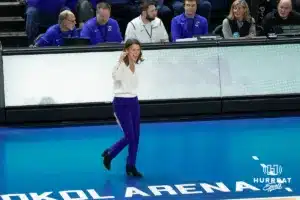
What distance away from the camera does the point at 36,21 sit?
17.2 metres

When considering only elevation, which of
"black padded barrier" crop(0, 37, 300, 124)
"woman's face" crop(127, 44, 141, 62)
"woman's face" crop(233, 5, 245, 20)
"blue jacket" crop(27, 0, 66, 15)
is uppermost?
"blue jacket" crop(27, 0, 66, 15)

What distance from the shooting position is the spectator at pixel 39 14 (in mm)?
17156

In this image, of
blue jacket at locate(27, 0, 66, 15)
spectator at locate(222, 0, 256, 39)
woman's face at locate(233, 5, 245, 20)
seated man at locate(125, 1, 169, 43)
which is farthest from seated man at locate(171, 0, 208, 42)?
blue jacket at locate(27, 0, 66, 15)

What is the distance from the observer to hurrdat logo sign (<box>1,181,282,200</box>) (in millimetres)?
10688

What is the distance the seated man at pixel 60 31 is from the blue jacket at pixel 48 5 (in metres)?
1.94

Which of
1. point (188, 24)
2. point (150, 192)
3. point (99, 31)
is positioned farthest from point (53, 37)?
point (150, 192)

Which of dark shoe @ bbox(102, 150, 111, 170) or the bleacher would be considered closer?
dark shoe @ bbox(102, 150, 111, 170)

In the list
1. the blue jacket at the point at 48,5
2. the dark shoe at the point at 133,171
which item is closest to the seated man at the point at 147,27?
the blue jacket at the point at 48,5

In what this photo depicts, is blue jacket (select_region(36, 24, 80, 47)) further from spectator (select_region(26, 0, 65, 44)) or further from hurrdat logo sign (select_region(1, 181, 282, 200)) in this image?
hurrdat logo sign (select_region(1, 181, 282, 200))

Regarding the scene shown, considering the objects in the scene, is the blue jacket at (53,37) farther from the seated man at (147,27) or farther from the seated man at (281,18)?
the seated man at (281,18)

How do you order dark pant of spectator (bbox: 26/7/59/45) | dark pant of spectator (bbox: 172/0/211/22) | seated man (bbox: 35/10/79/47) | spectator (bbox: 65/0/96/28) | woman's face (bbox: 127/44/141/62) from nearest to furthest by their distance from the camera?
woman's face (bbox: 127/44/141/62), seated man (bbox: 35/10/79/47), spectator (bbox: 65/0/96/28), dark pant of spectator (bbox: 26/7/59/45), dark pant of spectator (bbox: 172/0/211/22)

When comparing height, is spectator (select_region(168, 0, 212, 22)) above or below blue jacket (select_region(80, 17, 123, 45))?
above

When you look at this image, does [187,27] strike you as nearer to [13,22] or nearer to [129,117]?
[13,22]

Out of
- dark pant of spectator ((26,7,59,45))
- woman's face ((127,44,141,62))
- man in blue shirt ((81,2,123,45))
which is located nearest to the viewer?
woman's face ((127,44,141,62))
